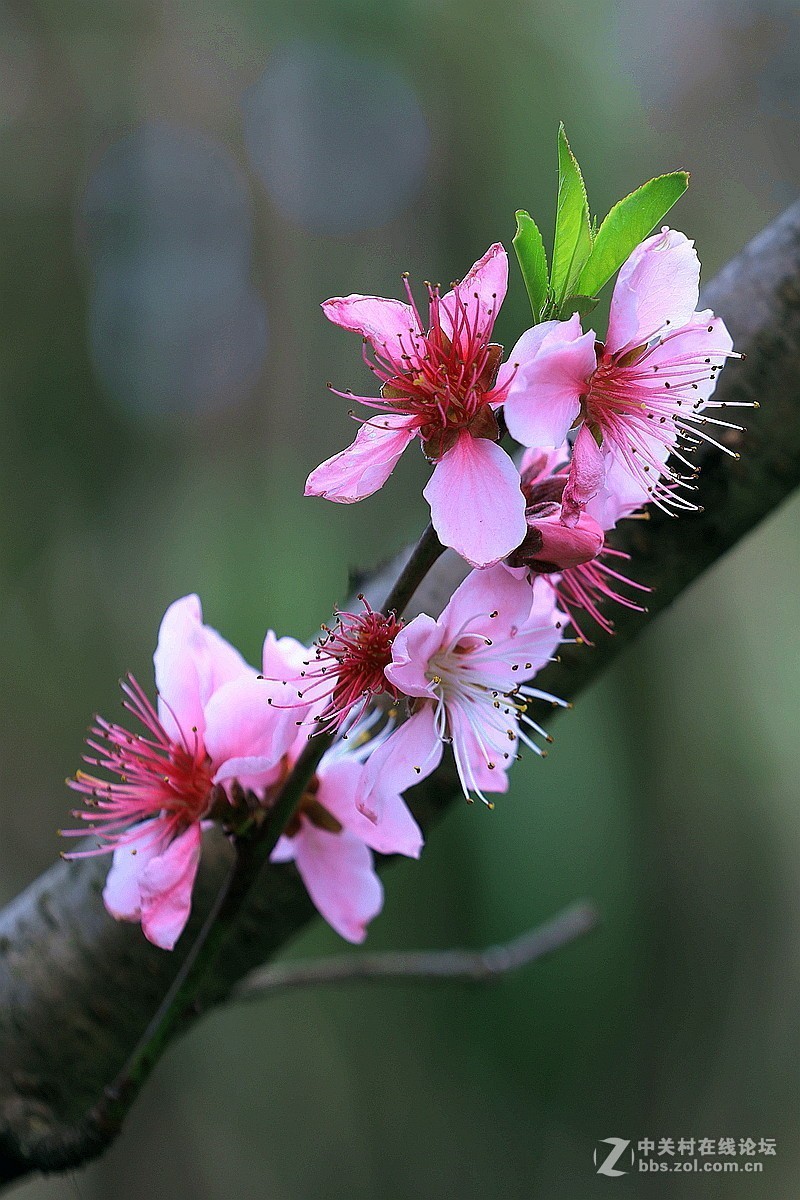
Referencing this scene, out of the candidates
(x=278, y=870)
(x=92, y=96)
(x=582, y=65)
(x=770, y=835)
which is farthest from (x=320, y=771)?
(x=92, y=96)

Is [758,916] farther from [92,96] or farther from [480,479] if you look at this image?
[92,96]

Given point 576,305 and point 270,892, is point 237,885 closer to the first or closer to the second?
point 270,892

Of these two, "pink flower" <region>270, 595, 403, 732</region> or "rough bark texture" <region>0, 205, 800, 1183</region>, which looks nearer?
"pink flower" <region>270, 595, 403, 732</region>

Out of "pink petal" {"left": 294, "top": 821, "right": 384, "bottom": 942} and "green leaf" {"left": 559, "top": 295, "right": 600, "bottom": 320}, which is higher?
"green leaf" {"left": 559, "top": 295, "right": 600, "bottom": 320}

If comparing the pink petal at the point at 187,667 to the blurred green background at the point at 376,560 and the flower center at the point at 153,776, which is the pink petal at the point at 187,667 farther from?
the blurred green background at the point at 376,560

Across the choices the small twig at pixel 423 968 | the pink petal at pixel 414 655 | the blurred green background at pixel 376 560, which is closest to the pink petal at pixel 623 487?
the pink petal at pixel 414 655

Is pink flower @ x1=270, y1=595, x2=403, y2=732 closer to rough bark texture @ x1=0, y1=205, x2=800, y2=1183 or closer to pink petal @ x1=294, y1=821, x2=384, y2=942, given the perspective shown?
pink petal @ x1=294, y1=821, x2=384, y2=942

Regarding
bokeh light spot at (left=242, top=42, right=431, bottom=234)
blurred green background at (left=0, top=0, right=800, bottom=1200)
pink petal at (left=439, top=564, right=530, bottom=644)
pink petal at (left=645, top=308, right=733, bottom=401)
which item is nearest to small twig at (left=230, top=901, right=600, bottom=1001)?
pink petal at (left=439, top=564, right=530, bottom=644)
